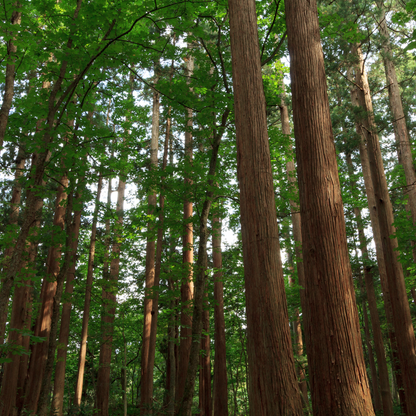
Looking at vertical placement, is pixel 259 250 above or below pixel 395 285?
below

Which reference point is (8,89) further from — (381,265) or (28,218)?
(381,265)

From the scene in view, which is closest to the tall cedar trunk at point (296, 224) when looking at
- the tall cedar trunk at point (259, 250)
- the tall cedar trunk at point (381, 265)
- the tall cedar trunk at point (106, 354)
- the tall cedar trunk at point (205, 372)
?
the tall cedar trunk at point (381, 265)

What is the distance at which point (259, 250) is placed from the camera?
3.58 metres

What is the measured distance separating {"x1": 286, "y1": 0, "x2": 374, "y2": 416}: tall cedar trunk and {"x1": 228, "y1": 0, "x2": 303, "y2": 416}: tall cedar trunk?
27 cm

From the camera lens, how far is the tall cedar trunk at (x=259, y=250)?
126 inches

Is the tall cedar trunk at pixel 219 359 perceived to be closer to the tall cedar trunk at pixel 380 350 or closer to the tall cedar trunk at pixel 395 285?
the tall cedar trunk at pixel 395 285

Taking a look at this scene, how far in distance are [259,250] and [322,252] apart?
2.10 ft

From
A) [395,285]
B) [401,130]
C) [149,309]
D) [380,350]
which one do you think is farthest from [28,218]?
[401,130]

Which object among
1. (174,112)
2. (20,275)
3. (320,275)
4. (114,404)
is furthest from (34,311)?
(320,275)

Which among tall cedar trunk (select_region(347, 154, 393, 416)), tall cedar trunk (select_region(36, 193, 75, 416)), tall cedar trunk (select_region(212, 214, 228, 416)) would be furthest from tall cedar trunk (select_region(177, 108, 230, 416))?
tall cedar trunk (select_region(347, 154, 393, 416))

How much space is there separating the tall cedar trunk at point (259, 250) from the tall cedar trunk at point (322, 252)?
0.88 feet

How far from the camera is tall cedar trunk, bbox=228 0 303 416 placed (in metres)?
3.20

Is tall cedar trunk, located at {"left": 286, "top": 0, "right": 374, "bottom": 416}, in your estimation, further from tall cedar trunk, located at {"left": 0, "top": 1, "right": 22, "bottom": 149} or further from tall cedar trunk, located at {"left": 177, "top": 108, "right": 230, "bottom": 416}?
tall cedar trunk, located at {"left": 177, "top": 108, "right": 230, "bottom": 416}

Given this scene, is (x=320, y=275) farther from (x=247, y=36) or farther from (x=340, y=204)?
(x=247, y=36)
